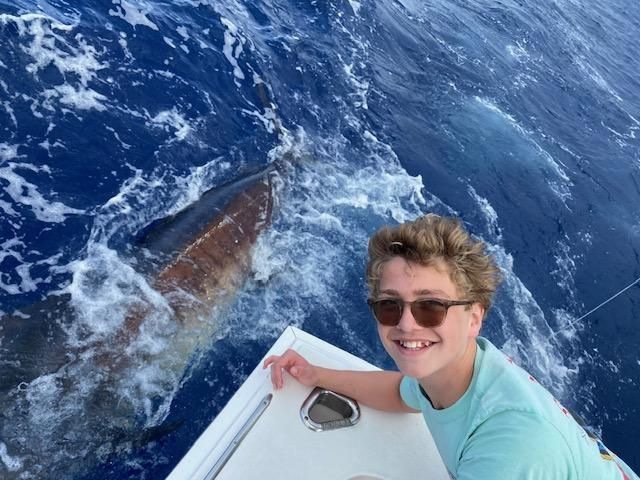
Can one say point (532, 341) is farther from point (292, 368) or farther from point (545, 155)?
point (545, 155)

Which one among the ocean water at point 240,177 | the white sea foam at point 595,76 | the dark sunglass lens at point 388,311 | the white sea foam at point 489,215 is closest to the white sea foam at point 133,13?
the ocean water at point 240,177

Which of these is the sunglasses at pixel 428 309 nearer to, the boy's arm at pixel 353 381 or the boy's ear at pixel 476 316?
the boy's ear at pixel 476 316

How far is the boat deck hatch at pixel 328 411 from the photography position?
2.82 meters

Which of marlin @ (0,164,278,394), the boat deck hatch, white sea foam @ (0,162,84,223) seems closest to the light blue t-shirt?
the boat deck hatch

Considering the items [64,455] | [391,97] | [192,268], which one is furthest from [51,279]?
[391,97]

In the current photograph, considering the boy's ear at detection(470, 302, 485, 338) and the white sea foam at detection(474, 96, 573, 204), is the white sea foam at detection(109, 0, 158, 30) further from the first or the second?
the boy's ear at detection(470, 302, 485, 338)

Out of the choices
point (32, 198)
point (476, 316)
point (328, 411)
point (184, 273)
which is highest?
point (476, 316)

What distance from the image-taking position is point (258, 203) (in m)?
5.75

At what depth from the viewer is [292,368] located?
9.62 feet

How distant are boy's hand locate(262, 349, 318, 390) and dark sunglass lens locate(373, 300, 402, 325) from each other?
93cm

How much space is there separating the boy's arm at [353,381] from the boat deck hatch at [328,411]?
46 mm

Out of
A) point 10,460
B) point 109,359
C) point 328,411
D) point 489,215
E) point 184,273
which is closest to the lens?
point 328,411

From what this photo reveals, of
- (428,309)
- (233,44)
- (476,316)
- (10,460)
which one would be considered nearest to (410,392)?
(476,316)

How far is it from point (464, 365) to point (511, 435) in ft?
1.18
